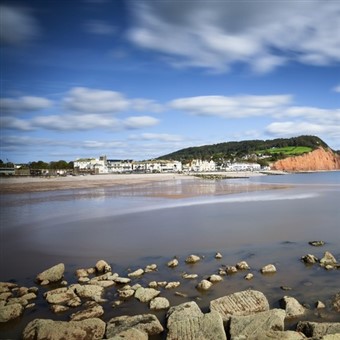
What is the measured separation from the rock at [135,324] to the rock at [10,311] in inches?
84.9

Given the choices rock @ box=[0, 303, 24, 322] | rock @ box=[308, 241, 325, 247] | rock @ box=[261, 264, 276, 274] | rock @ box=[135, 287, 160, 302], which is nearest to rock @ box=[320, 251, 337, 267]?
rock @ box=[261, 264, 276, 274]

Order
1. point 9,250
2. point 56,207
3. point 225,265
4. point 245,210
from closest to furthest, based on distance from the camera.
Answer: point 225,265 → point 9,250 → point 245,210 → point 56,207

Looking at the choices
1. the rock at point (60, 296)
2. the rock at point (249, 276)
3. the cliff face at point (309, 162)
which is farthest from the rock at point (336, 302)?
the cliff face at point (309, 162)

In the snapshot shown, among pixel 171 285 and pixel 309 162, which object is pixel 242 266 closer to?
pixel 171 285

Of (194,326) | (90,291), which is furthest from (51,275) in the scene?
(194,326)

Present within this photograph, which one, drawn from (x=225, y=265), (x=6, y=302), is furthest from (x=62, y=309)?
(x=225, y=265)

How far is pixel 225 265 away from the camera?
1072cm

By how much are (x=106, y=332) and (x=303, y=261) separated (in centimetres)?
690

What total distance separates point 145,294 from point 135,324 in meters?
1.58

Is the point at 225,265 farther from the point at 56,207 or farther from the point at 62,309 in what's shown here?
the point at 56,207

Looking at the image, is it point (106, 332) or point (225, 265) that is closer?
point (106, 332)

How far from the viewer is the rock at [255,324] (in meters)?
6.14

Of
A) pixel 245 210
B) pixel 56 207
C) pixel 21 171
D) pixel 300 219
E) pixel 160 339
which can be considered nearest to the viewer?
pixel 160 339

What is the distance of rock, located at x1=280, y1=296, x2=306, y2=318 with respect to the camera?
7125 mm
